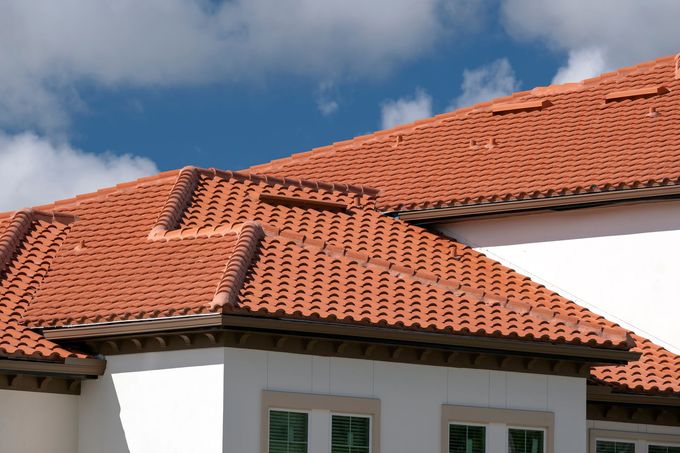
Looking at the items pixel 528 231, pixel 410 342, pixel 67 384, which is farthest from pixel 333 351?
pixel 528 231

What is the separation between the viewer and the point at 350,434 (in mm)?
19984

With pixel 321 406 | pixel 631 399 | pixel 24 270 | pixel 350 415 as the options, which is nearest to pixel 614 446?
pixel 631 399

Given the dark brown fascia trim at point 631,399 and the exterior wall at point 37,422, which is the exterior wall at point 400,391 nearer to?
the dark brown fascia trim at point 631,399

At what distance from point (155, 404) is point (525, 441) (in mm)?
5557

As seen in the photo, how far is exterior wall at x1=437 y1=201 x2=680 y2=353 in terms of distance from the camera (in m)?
24.7

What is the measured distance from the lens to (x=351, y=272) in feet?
69.3

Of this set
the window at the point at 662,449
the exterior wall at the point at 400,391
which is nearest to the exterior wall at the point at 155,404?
the exterior wall at the point at 400,391

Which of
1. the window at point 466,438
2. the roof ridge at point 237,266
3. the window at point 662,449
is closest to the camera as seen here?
the roof ridge at point 237,266

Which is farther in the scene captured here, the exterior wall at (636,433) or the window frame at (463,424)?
the exterior wall at (636,433)

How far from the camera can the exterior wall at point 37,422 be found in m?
20.1

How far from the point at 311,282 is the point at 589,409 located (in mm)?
5451

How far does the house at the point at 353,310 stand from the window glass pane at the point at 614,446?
43 millimetres

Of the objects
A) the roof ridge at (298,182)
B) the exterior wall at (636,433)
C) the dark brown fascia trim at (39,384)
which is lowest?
the exterior wall at (636,433)

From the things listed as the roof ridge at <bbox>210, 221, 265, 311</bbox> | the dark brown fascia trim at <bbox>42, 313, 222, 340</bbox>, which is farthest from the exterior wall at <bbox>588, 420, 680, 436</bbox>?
the dark brown fascia trim at <bbox>42, 313, 222, 340</bbox>
